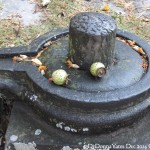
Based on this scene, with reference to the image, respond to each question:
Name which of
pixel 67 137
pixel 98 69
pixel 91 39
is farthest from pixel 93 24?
pixel 67 137

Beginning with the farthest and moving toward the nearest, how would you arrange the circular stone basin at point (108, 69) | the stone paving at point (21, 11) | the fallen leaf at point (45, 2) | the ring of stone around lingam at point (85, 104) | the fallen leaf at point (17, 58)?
the fallen leaf at point (45, 2)
the stone paving at point (21, 11)
the fallen leaf at point (17, 58)
the circular stone basin at point (108, 69)
the ring of stone around lingam at point (85, 104)

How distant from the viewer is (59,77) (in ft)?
9.16

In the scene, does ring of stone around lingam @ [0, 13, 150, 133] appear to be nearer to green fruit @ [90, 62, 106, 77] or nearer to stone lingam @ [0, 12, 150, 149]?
stone lingam @ [0, 12, 150, 149]

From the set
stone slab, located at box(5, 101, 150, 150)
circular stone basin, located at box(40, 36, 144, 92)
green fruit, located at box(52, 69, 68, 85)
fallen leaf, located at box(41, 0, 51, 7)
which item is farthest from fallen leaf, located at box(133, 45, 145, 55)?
fallen leaf, located at box(41, 0, 51, 7)

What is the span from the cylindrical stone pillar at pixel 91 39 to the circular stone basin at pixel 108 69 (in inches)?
4.2

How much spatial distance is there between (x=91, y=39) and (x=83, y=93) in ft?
1.39

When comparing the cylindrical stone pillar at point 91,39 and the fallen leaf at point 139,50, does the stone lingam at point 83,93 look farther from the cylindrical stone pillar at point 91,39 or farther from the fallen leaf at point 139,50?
the fallen leaf at point 139,50

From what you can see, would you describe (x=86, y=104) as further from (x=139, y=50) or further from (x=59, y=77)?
(x=139, y=50)

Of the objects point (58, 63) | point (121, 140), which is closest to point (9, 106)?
point (58, 63)

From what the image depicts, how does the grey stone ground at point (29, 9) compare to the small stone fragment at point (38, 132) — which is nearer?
the small stone fragment at point (38, 132)

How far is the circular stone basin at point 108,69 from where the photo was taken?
2857 mm

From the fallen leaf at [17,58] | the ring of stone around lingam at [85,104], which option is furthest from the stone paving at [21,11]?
the ring of stone around lingam at [85,104]

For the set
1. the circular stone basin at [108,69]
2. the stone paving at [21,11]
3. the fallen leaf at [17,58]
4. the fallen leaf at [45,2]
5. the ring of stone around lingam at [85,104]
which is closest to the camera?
the ring of stone around lingam at [85,104]

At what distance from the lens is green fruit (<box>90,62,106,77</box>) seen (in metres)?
2.81
